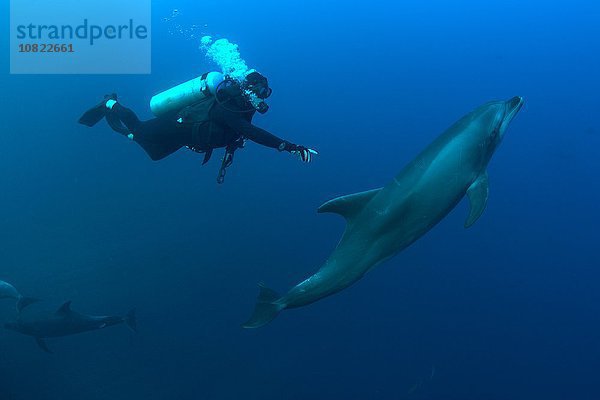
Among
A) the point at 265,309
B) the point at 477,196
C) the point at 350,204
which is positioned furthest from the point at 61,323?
the point at 477,196

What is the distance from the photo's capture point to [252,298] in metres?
14.0

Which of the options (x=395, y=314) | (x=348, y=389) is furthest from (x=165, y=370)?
(x=395, y=314)

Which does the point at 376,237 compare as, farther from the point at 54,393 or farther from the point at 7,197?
the point at 7,197

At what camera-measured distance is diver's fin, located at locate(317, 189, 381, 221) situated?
488cm

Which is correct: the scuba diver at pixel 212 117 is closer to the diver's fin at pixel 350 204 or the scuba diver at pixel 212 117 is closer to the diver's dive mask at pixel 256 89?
the diver's dive mask at pixel 256 89

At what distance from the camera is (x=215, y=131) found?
20.4ft

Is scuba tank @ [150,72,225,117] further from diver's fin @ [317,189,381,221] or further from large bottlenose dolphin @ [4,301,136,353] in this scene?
large bottlenose dolphin @ [4,301,136,353]

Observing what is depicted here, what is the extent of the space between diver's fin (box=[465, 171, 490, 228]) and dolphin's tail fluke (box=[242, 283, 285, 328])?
215 centimetres

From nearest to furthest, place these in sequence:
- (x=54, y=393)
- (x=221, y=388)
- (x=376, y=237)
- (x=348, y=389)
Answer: (x=376, y=237), (x=54, y=393), (x=221, y=388), (x=348, y=389)

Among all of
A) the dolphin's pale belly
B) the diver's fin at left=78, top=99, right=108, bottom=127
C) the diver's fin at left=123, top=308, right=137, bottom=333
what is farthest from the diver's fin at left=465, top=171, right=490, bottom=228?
the diver's fin at left=123, top=308, right=137, bottom=333

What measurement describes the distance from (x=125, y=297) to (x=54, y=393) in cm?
292

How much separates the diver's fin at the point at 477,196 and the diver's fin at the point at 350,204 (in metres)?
1.02

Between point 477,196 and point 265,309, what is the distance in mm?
2534

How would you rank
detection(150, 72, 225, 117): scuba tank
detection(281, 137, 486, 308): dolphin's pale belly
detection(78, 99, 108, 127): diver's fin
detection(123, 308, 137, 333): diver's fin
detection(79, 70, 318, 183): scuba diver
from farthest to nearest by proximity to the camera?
detection(123, 308, 137, 333): diver's fin
detection(78, 99, 108, 127): diver's fin
detection(150, 72, 225, 117): scuba tank
detection(79, 70, 318, 183): scuba diver
detection(281, 137, 486, 308): dolphin's pale belly
